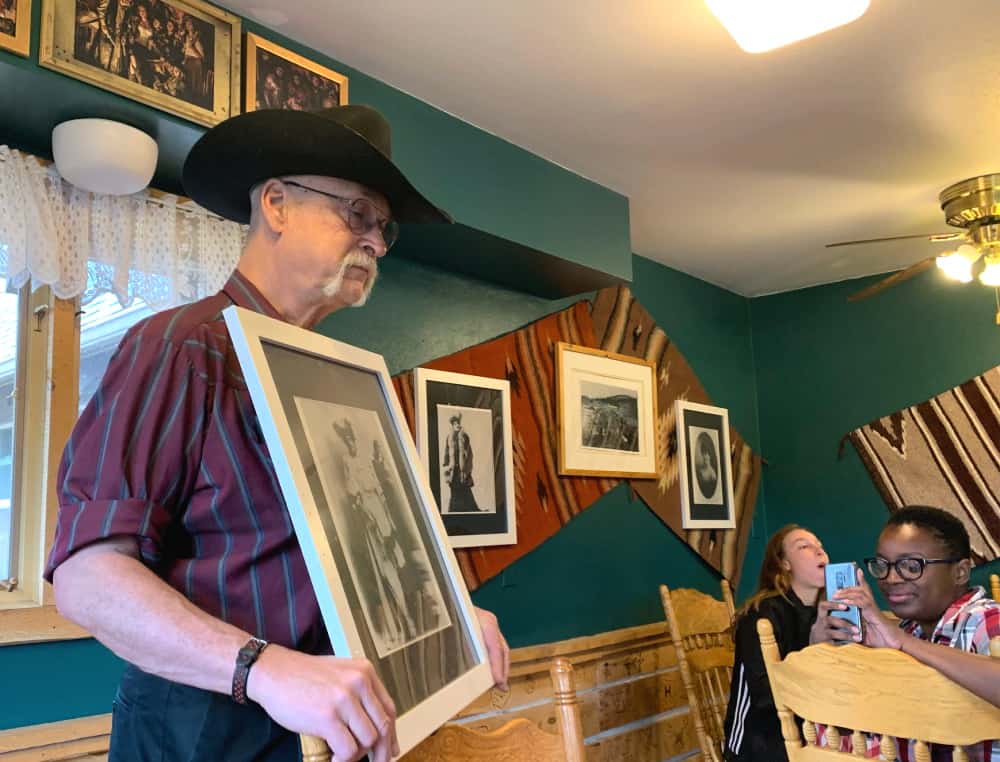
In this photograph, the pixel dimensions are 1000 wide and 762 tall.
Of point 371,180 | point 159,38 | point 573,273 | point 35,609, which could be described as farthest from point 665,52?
point 35,609

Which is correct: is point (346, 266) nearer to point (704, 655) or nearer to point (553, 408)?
point (553, 408)

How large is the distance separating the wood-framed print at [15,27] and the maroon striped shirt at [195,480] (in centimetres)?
98

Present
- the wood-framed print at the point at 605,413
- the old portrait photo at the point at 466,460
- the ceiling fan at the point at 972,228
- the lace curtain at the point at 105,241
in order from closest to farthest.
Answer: the lace curtain at the point at 105,241
the old portrait photo at the point at 466,460
the ceiling fan at the point at 972,228
the wood-framed print at the point at 605,413

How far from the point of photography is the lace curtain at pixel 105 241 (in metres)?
1.78

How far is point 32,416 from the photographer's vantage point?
1.88m

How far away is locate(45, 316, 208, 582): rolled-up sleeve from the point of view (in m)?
0.81

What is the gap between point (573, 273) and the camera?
3002 millimetres

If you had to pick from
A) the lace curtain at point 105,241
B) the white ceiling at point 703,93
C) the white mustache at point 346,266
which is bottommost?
the white mustache at point 346,266

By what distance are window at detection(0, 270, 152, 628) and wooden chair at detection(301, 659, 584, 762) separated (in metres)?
1.08

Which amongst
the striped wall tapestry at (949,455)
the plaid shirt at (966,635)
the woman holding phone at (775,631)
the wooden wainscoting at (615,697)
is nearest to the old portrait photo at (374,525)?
the plaid shirt at (966,635)

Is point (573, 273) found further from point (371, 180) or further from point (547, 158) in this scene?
point (371, 180)

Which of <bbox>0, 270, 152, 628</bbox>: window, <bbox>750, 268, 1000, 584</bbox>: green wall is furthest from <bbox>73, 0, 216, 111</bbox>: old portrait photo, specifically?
<bbox>750, 268, 1000, 584</bbox>: green wall

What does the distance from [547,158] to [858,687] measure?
197 centimetres

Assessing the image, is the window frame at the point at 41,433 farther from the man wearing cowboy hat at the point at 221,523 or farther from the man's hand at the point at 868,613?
the man's hand at the point at 868,613
